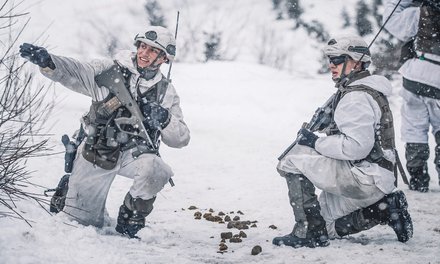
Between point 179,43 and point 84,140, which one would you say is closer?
point 84,140

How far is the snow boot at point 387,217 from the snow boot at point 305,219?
28 cm

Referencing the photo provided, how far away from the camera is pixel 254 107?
13539mm

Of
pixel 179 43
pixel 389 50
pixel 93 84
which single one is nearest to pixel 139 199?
pixel 93 84

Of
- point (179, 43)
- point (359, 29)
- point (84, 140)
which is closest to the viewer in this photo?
point (84, 140)

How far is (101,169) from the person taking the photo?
4023 millimetres

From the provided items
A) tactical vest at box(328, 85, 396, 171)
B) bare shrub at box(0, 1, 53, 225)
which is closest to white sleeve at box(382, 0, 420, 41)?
tactical vest at box(328, 85, 396, 171)

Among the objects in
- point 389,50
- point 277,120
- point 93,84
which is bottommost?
point 277,120

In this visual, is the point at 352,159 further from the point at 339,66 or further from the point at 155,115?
the point at 155,115

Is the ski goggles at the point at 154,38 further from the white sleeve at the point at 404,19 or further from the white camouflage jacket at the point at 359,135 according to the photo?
the white sleeve at the point at 404,19

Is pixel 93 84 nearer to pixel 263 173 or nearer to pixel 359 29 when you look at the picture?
pixel 263 173

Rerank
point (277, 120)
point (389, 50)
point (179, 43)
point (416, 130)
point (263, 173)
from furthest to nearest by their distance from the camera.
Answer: point (179, 43) < point (389, 50) < point (277, 120) < point (263, 173) < point (416, 130)

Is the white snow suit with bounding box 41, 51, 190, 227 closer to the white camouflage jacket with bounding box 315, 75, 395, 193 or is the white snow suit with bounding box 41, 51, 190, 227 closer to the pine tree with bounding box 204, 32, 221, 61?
the white camouflage jacket with bounding box 315, 75, 395, 193

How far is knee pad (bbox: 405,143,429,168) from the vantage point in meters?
A: 5.43

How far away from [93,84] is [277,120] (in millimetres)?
8630
